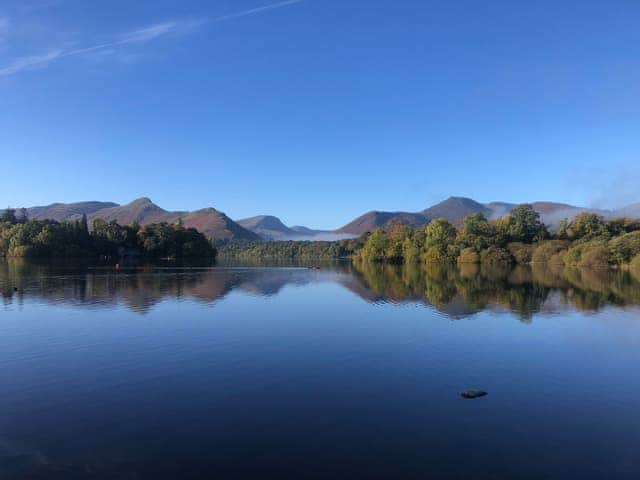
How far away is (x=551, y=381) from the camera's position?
63.6 feet

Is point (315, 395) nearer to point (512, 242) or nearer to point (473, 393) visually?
point (473, 393)

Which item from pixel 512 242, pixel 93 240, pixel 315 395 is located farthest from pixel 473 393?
pixel 93 240

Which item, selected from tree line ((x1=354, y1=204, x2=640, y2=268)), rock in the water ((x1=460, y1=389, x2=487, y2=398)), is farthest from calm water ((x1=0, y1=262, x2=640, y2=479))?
tree line ((x1=354, y1=204, x2=640, y2=268))

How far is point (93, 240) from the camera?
152 metres

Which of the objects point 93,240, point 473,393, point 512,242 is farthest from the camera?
point 93,240

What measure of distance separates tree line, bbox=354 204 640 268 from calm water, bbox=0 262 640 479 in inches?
3778

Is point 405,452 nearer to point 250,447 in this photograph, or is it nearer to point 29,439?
point 250,447

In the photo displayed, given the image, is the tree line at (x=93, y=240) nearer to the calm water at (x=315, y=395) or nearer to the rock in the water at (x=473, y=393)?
the calm water at (x=315, y=395)

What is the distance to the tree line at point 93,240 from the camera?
142750 millimetres

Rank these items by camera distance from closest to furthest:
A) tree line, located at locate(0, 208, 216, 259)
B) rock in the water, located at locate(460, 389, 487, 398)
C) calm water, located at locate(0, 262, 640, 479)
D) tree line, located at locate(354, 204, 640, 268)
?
calm water, located at locate(0, 262, 640, 479) → rock in the water, located at locate(460, 389, 487, 398) → tree line, located at locate(354, 204, 640, 268) → tree line, located at locate(0, 208, 216, 259)

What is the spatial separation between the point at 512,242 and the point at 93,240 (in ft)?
482

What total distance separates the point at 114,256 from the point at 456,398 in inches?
6247

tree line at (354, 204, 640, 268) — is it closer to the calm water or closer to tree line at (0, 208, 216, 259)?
tree line at (0, 208, 216, 259)

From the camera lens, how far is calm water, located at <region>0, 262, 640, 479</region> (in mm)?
11969
